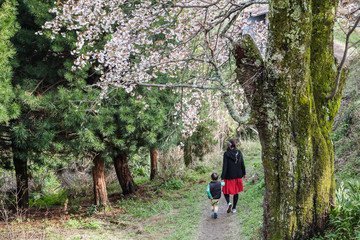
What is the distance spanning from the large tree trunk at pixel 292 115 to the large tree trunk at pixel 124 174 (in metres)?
6.29

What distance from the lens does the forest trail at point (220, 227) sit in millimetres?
5523

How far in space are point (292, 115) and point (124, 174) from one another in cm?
703

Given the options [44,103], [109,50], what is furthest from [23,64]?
[109,50]

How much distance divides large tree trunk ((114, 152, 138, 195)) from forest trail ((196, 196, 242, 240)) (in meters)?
3.46

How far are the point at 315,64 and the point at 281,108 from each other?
939 millimetres

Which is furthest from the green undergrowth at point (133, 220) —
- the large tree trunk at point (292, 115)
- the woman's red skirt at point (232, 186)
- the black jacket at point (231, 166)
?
the large tree trunk at point (292, 115)

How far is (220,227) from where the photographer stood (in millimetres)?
6016

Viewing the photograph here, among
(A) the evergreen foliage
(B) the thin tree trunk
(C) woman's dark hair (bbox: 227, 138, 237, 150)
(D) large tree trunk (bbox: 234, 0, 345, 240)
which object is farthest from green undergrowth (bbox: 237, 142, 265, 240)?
(A) the evergreen foliage

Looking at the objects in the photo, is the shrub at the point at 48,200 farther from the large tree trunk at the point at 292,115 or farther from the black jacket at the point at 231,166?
the large tree trunk at the point at 292,115

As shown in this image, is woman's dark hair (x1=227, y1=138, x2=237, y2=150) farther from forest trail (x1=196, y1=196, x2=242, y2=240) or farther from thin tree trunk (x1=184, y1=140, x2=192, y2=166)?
thin tree trunk (x1=184, y1=140, x2=192, y2=166)

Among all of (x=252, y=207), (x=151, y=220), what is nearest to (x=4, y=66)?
(x=151, y=220)

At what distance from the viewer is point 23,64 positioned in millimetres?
6918

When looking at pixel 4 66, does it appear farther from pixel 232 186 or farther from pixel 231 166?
pixel 232 186

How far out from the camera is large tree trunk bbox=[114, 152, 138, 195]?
31.4 feet
